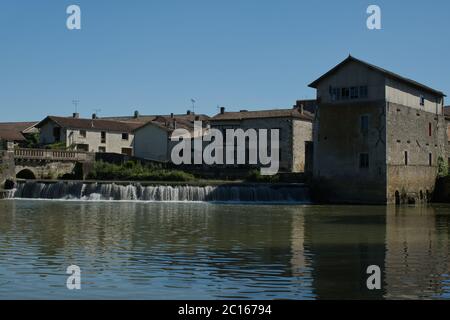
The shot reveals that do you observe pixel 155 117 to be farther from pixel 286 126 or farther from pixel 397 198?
pixel 397 198

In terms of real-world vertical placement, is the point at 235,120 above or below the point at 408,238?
above

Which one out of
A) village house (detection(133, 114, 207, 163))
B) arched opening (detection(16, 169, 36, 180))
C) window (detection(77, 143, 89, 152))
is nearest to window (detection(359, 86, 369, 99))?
village house (detection(133, 114, 207, 163))

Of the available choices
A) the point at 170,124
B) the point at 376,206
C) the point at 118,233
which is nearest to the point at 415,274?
the point at 118,233

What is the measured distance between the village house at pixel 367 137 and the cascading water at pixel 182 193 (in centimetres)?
282

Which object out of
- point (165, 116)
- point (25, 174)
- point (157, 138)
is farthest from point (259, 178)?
point (165, 116)

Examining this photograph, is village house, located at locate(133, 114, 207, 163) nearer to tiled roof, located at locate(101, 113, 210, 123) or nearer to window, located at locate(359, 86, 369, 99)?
tiled roof, located at locate(101, 113, 210, 123)

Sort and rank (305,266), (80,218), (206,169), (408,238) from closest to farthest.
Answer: (305,266) < (408,238) < (80,218) < (206,169)

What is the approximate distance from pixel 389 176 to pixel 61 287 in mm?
32668

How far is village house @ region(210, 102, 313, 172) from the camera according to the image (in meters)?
54.9

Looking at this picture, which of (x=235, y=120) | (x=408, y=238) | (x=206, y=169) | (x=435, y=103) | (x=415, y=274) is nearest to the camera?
(x=415, y=274)

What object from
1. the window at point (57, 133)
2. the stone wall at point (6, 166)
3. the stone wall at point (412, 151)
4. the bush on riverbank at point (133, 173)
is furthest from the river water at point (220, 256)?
the window at point (57, 133)

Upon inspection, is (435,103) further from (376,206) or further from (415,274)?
(415,274)

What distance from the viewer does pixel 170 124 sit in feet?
218

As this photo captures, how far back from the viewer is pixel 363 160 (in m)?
42.4
